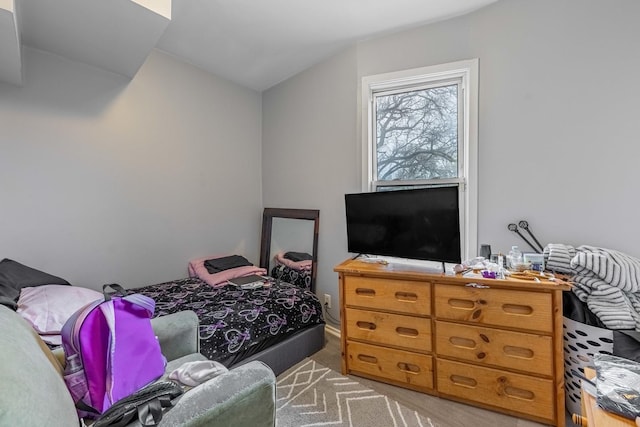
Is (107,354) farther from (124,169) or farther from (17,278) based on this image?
(124,169)

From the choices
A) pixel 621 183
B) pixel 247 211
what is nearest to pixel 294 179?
pixel 247 211

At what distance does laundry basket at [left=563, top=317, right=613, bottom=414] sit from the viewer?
1.46 m

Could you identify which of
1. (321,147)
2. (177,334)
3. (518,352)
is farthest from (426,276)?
(321,147)

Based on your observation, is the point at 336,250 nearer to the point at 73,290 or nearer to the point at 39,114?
the point at 73,290

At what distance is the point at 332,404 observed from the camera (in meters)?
1.76

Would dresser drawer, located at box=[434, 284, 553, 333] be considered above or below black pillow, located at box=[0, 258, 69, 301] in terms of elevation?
below

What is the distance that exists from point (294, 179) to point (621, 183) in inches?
95.9

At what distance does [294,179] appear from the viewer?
3076mm

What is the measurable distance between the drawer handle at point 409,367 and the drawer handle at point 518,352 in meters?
0.51

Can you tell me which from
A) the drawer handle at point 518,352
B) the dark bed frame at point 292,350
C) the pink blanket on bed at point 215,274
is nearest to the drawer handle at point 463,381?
the drawer handle at point 518,352

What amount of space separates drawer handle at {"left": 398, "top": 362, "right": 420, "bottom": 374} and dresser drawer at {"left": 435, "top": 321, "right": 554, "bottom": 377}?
18 centimetres

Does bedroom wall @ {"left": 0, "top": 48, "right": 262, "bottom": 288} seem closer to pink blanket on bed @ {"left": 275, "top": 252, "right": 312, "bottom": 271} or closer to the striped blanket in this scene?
pink blanket on bed @ {"left": 275, "top": 252, "right": 312, "bottom": 271}

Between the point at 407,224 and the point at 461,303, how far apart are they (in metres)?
0.57

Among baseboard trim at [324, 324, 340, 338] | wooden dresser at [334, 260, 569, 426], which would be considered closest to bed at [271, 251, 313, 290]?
baseboard trim at [324, 324, 340, 338]
